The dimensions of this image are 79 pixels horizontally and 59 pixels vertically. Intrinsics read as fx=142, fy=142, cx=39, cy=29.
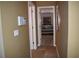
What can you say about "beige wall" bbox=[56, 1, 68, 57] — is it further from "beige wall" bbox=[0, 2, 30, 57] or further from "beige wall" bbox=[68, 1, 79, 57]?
"beige wall" bbox=[0, 2, 30, 57]

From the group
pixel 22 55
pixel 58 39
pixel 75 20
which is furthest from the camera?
pixel 58 39

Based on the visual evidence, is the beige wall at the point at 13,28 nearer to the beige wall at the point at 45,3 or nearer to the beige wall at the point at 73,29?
the beige wall at the point at 45,3

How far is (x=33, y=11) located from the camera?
1.24 meters

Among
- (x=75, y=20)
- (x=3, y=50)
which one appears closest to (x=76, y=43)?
(x=75, y=20)

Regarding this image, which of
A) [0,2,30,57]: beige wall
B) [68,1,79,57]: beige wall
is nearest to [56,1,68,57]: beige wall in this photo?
[68,1,79,57]: beige wall

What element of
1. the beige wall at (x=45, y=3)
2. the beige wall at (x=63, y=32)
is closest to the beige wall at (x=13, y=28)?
the beige wall at (x=45, y=3)

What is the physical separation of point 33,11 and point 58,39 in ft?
1.08

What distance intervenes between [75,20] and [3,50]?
0.58 metres

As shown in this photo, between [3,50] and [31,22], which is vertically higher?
[31,22]

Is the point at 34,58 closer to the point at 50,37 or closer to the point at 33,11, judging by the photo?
the point at 50,37

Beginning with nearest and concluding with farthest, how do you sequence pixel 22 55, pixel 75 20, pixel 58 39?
pixel 75 20 → pixel 22 55 → pixel 58 39

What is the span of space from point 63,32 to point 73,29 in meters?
0.18

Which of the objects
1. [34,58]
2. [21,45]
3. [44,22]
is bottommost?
[34,58]

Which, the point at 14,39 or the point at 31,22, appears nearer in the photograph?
the point at 14,39
